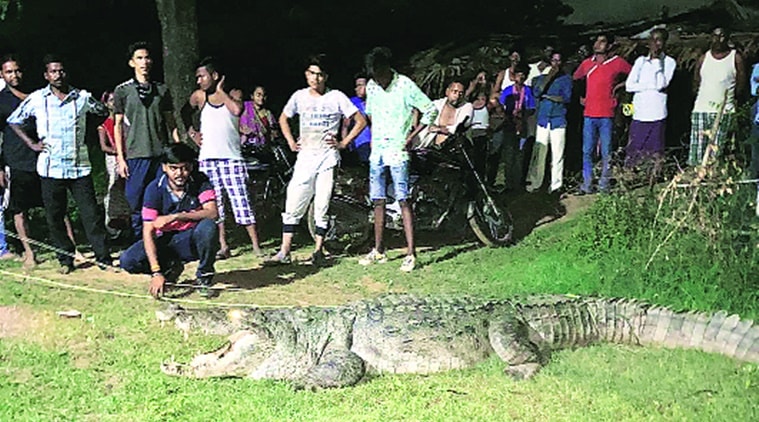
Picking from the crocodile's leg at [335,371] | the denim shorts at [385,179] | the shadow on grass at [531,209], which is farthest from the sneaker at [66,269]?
the shadow on grass at [531,209]

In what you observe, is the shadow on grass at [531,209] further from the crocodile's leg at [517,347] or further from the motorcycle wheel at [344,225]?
the crocodile's leg at [517,347]

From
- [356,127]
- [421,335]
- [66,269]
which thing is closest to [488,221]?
[356,127]

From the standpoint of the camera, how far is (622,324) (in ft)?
19.4

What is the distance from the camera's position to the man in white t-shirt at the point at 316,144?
799 cm

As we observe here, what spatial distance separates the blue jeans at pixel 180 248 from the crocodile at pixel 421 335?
1065mm

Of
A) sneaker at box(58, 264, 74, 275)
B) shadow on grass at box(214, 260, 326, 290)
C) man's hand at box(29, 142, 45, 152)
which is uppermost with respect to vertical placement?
man's hand at box(29, 142, 45, 152)

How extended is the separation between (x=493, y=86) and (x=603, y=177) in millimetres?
2360

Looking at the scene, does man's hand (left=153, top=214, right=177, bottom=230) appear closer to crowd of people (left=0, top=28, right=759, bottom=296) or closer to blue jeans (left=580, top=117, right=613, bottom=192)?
crowd of people (left=0, top=28, right=759, bottom=296)

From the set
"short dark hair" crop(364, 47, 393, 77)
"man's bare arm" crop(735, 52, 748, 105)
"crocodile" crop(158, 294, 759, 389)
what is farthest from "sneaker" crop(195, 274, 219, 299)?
"man's bare arm" crop(735, 52, 748, 105)

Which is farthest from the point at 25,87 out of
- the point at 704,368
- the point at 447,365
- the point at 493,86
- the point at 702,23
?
the point at 704,368

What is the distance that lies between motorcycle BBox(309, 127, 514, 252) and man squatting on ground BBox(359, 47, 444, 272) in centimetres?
58

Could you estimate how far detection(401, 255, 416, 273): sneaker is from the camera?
7980 millimetres

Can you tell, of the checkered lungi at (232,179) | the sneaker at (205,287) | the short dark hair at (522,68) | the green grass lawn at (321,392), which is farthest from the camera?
the short dark hair at (522,68)

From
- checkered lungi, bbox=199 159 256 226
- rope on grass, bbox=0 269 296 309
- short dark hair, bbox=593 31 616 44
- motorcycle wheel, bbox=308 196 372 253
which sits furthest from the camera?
short dark hair, bbox=593 31 616 44
